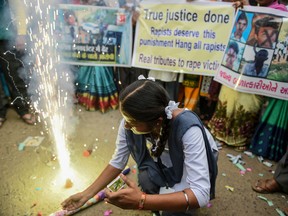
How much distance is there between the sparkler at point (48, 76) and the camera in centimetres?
428

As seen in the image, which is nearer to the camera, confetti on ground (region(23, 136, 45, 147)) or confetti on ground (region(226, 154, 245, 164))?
confetti on ground (region(226, 154, 245, 164))

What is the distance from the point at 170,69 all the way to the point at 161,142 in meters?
2.42

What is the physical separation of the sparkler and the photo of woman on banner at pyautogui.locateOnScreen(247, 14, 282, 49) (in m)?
3.04

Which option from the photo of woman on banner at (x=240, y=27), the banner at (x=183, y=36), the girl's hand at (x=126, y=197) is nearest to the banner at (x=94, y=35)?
the banner at (x=183, y=36)

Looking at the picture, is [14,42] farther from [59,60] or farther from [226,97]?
[226,97]

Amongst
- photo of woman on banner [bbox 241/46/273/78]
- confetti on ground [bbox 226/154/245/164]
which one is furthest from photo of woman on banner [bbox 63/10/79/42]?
confetti on ground [bbox 226/154/245/164]

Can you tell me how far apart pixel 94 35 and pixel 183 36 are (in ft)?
4.85

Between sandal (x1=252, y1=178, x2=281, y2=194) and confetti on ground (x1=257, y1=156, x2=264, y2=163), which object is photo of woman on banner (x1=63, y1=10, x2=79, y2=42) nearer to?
confetti on ground (x1=257, y1=156, x2=264, y2=163)

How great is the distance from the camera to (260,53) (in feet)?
11.6

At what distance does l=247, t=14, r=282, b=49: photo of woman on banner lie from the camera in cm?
340

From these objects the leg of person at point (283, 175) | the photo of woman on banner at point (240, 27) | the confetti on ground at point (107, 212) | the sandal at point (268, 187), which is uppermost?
the photo of woman on banner at point (240, 27)

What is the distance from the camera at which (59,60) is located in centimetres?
464

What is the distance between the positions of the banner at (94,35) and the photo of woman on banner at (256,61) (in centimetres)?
189

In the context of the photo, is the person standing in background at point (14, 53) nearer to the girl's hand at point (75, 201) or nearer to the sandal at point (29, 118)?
the sandal at point (29, 118)
